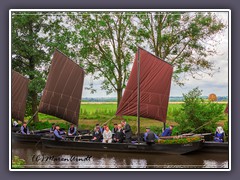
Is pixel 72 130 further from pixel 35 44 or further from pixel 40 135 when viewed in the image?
pixel 35 44

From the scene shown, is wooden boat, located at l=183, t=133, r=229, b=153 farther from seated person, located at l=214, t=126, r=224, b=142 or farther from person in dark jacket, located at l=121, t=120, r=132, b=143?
person in dark jacket, located at l=121, t=120, r=132, b=143

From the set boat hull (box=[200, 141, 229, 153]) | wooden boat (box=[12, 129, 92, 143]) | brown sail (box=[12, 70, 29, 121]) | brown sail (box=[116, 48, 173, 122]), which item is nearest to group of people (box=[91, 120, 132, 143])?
wooden boat (box=[12, 129, 92, 143])

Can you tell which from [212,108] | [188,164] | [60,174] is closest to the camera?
[60,174]

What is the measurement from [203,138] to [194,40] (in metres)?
4.24

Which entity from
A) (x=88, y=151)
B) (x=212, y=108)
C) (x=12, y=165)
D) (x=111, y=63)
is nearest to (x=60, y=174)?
(x=12, y=165)

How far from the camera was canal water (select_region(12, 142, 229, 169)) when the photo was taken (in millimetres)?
17609

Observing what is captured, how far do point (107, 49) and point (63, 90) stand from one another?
155 inches

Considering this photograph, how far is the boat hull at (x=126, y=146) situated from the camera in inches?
826

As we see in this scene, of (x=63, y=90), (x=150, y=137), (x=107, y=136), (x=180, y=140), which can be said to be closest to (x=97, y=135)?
(x=107, y=136)

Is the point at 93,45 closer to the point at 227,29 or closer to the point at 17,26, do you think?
the point at 17,26

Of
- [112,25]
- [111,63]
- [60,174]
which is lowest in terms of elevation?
[60,174]

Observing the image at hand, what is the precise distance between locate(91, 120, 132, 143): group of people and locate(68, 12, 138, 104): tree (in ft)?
4.08

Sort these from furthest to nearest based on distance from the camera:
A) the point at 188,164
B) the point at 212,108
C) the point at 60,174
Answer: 1. the point at 212,108
2. the point at 188,164
3. the point at 60,174

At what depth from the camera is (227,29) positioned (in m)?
17.5
